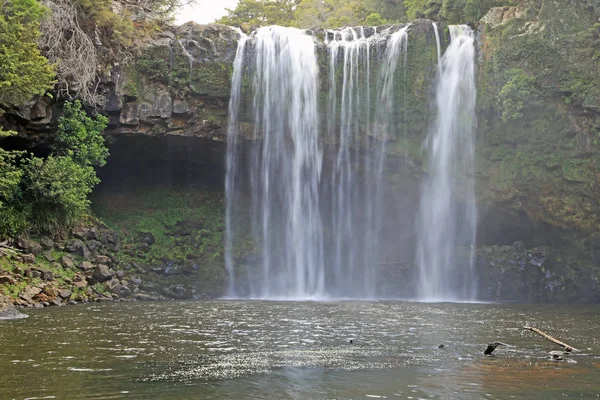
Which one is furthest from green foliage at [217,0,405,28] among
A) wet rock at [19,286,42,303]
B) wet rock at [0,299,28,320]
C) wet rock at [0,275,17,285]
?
wet rock at [0,299,28,320]

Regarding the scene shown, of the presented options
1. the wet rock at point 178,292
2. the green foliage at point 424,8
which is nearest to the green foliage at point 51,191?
the wet rock at point 178,292

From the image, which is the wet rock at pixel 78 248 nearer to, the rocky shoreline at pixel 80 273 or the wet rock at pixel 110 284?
the rocky shoreline at pixel 80 273

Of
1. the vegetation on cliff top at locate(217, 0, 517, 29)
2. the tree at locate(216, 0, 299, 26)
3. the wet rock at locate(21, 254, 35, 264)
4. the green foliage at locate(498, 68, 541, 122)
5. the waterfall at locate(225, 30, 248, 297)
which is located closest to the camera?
the wet rock at locate(21, 254, 35, 264)

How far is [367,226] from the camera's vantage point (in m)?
30.5

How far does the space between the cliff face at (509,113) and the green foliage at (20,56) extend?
2.88m

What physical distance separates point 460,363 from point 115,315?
34.4 ft

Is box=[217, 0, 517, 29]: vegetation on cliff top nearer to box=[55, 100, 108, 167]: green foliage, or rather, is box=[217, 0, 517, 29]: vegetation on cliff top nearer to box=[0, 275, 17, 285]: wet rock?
box=[55, 100, 108, 167]: green foliage

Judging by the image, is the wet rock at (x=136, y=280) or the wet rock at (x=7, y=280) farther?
the wet rock at (x=136, y=280)

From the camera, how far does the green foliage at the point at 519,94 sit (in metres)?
26.1

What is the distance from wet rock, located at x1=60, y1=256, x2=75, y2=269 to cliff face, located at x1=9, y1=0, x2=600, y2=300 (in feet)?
17.8

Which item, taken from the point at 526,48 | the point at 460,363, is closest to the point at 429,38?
the point at 526,48

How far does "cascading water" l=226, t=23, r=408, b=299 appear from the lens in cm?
2873

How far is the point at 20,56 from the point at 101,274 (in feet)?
27.6

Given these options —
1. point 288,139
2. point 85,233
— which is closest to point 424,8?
point 288,139
